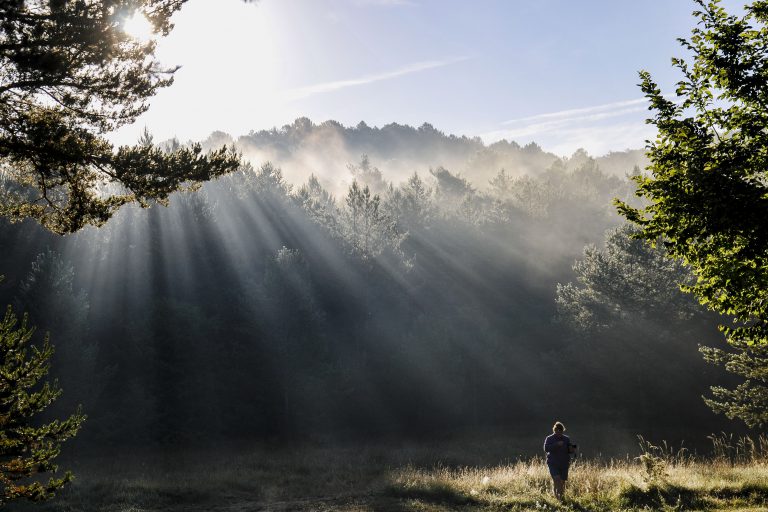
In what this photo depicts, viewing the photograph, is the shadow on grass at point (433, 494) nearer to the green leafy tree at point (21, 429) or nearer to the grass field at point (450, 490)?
the grass field at point (450, 490)

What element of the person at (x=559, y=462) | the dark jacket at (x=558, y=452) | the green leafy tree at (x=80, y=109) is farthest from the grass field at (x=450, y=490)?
the green leafy tree at (x=80, y=109)

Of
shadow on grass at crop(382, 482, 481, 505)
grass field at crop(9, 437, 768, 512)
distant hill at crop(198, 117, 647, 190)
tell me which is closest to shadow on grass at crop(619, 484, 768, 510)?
grass field at crop(9, 437, 768, 512)

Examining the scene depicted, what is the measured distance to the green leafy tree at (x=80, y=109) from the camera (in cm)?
716

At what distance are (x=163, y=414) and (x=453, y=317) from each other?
25161mm

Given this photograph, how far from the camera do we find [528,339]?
47625 millimetres

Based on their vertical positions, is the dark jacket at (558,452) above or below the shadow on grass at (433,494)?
above

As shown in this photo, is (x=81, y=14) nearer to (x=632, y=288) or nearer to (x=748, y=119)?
(x=748, y=119)

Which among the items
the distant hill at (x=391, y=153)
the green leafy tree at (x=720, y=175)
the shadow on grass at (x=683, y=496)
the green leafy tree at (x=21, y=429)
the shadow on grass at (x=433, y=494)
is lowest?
the shadow on grass at (x=433, y=494)

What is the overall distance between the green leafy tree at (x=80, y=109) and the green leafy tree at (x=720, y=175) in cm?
710

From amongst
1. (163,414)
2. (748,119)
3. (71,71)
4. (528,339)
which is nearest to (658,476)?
(748,119)

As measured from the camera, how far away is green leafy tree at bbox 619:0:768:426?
23.8 feet

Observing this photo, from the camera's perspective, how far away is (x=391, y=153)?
184125mm

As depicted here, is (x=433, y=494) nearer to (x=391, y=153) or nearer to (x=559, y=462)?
(x=559, y=462)

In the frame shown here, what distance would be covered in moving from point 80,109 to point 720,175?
32.8ft
